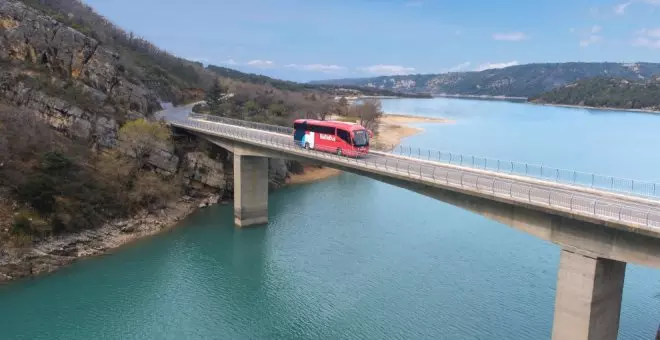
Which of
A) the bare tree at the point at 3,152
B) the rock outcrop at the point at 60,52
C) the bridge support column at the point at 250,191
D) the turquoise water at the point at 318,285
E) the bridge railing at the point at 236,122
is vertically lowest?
the turquoise water at the point at 318,285

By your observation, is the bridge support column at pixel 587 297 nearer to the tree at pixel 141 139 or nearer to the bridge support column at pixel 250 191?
the bridge support column at pixel 250 191

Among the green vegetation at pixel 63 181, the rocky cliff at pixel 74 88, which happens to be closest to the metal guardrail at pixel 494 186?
the rocky cliff at pixel 74 88

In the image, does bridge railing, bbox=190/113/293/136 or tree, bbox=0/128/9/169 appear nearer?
tree, bbox=0/128/9/169

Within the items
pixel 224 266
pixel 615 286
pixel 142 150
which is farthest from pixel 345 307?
pixel 142 150

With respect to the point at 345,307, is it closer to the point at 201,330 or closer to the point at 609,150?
Answer: the point at 201,330

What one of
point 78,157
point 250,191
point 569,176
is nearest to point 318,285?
point 250,191

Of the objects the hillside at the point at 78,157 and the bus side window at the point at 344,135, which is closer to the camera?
the hillside at the point at 78,157

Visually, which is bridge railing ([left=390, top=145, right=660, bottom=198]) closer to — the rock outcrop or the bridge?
the bridge

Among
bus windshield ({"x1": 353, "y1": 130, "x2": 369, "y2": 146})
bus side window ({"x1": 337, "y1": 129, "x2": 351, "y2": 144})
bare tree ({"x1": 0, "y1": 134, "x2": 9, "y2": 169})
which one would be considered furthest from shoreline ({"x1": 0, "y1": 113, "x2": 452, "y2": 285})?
bare tree ({"x1": 0, "y1": 134, "x2": 9, "y2": 169})
